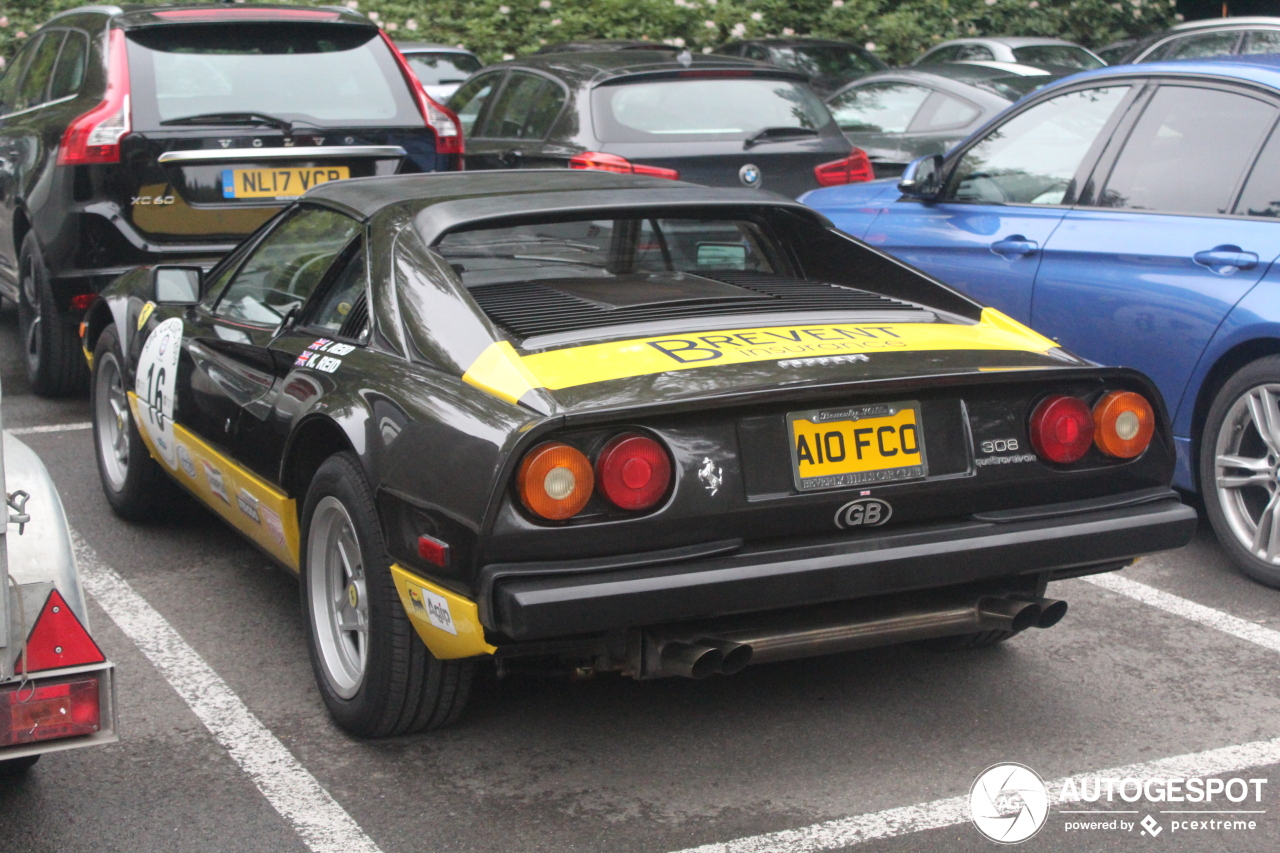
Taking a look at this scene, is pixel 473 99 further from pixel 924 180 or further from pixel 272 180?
pixel 924 180

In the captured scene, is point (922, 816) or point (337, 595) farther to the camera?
point (337, 595)

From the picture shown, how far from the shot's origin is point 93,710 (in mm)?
2746

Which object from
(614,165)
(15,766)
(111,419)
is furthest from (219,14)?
(15,766)

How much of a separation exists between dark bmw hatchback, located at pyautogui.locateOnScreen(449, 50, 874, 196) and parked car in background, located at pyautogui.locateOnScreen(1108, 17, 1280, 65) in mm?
4821

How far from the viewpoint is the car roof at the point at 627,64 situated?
7.97m

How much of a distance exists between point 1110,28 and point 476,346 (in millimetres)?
18902

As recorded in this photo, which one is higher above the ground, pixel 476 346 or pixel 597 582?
pixel 476 346

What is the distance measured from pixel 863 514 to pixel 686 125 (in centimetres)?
499

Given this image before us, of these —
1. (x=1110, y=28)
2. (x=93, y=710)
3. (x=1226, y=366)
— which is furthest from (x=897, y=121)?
(x=1110, y=28)

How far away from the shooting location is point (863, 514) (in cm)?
315

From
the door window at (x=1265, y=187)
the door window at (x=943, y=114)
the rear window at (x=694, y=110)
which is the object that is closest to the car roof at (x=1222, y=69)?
the door window at (x=1265, y=187)

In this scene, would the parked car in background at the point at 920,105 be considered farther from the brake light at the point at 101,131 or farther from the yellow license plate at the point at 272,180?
the brake light at the point at 101,131

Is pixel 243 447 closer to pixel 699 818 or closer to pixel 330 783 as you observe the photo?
pixel 330 783

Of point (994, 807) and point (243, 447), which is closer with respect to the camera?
point (994, 807)
